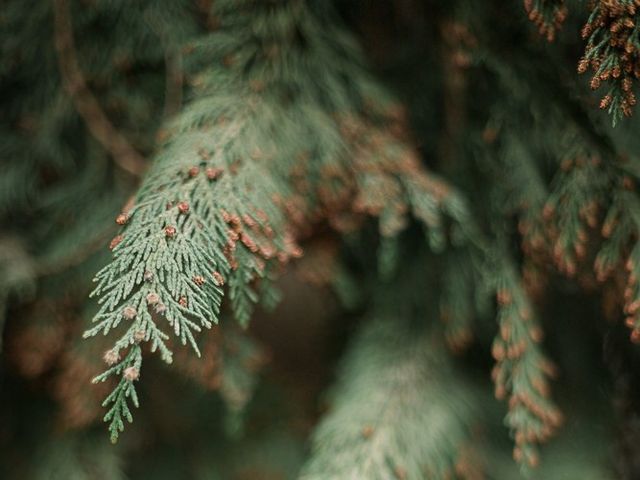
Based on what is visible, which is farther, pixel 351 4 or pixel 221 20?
pixel 351 4

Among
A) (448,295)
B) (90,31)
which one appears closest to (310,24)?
(90,31)

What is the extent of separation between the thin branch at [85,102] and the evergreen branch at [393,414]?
2.63 feet

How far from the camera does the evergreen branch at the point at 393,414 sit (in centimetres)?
147

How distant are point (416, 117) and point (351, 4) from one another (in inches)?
14.5

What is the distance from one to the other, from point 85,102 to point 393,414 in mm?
1161

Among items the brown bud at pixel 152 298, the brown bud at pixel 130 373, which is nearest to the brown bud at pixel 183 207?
the brown bud at pixel 152 298

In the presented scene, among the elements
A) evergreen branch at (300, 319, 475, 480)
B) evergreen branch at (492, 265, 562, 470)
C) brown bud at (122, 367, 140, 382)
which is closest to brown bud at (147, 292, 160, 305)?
brown bud at (122, 367, 140, 382)

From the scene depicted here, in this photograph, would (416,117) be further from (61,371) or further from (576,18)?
(61,371)

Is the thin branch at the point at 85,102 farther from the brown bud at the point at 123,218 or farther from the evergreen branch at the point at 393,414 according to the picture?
the evergreen branch at the point at 393,414

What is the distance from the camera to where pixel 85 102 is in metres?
1.76

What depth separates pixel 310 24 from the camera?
151 centimetres

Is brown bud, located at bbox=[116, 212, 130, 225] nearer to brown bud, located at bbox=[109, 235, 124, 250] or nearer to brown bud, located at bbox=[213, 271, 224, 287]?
brown bud, located at bbox=[109, 235, 124, 250]

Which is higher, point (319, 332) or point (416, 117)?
point (416, 117)

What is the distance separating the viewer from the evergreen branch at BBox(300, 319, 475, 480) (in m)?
1.47
